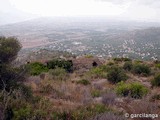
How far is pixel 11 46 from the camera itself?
9.61 metres

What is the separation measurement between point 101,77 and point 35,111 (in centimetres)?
937

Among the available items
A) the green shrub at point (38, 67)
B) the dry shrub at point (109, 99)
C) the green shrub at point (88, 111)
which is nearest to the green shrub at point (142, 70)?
the green shrub at point (38, 67)

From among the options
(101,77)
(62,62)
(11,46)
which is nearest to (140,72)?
(101,77)

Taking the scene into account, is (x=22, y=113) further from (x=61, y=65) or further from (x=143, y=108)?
(x=61, y=65)

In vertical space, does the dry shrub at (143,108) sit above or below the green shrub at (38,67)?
above

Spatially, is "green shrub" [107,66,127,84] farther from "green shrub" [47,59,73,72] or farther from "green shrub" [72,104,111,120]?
"green shrub" [72,104,111,120]

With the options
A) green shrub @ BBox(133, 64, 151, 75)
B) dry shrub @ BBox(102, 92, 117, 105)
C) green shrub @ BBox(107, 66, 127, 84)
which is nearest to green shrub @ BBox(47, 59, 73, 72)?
green shrub @ BBox(133, 64, 151, 75)

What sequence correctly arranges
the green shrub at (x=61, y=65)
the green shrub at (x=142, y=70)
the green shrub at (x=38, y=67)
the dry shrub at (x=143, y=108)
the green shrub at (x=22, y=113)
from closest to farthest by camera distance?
the green shrub at (x=22, y=113), the dry shrub at (x=143, y=108), the green shrub at (x=38, y=67), the green shrub at (x=142, y=70), the green shrub at (x=61, y=65)

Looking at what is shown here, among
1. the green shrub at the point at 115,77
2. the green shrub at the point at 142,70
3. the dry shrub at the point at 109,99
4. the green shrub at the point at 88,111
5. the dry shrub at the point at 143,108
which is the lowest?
the green shrub at the point at 142,70

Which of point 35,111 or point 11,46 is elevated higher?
point 11,46

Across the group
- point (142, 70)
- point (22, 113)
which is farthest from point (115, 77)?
point (22, 113)

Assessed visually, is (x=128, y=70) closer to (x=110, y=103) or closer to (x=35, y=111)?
(x=110, y=103)

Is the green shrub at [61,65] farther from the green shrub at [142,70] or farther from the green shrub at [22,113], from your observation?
the green shrub at [22,113]

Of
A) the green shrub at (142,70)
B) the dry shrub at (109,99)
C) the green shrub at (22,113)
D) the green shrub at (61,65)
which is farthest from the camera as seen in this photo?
the green shrub at (61,65)
